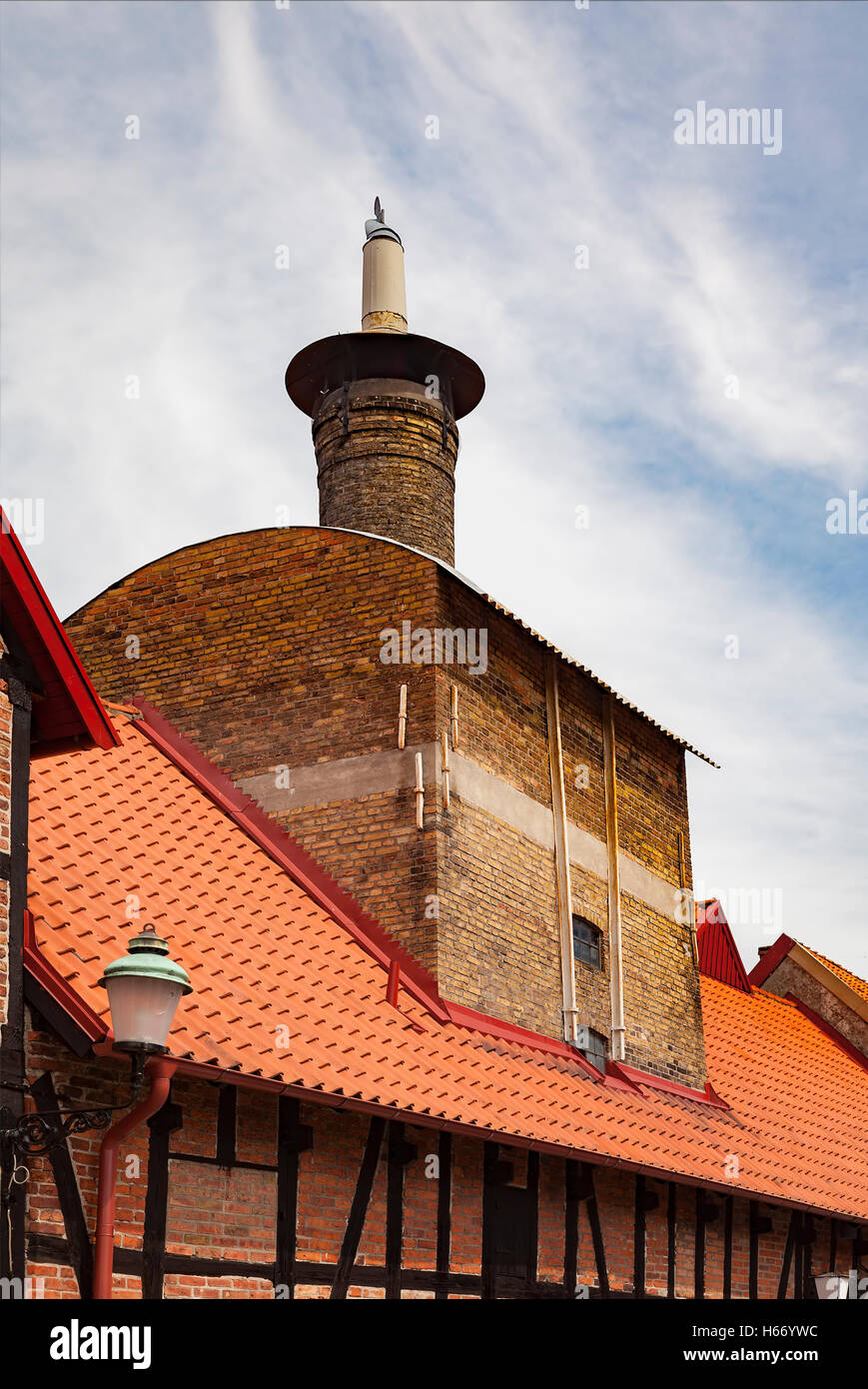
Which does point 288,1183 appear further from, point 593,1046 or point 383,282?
point 383,282

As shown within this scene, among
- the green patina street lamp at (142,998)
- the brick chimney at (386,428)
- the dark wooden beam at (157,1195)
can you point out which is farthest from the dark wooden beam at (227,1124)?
the brick chimney at (386,428)

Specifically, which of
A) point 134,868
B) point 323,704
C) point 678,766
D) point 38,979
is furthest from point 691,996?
point 38,979

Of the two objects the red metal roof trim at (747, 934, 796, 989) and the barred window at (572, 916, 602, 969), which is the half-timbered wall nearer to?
the barred window at (572, 916, 602, 969)

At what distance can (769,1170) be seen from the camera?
14.5 metres

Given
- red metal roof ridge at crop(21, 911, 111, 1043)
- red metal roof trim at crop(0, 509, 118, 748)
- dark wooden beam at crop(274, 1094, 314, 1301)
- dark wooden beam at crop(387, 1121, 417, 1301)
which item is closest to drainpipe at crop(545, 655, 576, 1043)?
dark wooden beam at crop(387, 1121, 417, 1301)

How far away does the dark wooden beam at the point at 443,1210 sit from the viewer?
11.0m

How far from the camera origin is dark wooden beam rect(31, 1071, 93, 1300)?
8.21 m

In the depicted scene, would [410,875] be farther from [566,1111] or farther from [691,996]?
[691,996]

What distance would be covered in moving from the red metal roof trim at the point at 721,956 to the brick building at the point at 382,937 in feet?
13.6

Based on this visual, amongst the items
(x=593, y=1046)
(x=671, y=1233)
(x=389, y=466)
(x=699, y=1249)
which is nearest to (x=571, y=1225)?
(x=671, y=1233)

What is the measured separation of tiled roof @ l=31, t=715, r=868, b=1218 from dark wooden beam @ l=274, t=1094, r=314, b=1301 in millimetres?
406

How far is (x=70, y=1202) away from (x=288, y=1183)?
1.82 m

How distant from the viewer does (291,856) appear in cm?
1345

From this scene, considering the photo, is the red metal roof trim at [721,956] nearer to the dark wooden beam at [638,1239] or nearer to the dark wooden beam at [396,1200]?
the dark wooden beam at [638,1239]
